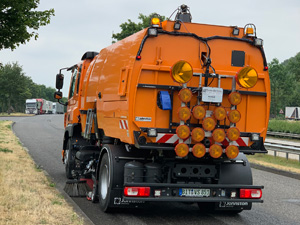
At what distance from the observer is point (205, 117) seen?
614cm

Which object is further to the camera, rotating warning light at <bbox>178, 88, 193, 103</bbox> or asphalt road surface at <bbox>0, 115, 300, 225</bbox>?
asphalt road surface at <bbox>0, 115, 300, 225</bbox>

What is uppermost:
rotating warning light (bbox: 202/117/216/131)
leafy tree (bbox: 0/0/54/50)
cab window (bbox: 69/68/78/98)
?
leafy tree (bbox: 0/0/54/50)

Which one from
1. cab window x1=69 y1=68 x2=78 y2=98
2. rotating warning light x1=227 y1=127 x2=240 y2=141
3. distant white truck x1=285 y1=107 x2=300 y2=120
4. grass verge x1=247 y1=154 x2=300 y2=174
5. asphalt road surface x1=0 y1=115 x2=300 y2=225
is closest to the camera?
rotating warning light x1=227 y1=127 x2=240 y2=141

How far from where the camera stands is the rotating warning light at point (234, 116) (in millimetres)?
6176

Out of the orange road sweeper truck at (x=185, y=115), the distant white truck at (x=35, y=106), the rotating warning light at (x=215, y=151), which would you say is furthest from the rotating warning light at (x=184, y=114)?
the distant white truck at (x=35, y=106)

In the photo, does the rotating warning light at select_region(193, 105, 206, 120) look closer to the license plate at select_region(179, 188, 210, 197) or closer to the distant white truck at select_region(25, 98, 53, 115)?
the license plate at select_region(179, 188, 210, 197)

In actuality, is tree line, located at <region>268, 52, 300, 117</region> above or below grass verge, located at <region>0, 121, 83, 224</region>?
above

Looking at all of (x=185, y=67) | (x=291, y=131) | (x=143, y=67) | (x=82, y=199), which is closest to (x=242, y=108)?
(x=185, y=67)

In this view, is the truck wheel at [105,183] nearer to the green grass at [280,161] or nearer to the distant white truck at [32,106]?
the green grass at [280,161]

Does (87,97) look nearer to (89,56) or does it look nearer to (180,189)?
(89,56)

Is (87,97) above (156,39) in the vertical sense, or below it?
below

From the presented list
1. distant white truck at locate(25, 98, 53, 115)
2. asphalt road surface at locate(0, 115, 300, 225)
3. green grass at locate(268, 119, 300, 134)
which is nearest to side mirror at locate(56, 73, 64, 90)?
asphalt road surface at locate(0, 115, 300, 225)

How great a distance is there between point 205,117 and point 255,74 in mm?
1006

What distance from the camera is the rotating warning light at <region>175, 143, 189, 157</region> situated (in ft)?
19.5
